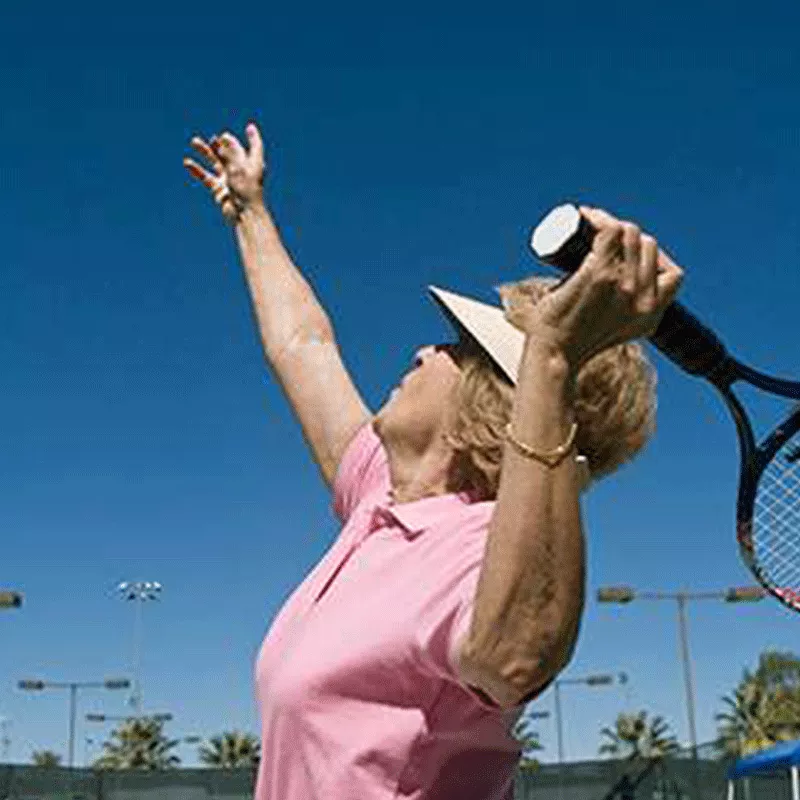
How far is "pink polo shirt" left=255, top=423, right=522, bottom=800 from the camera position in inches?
73.7

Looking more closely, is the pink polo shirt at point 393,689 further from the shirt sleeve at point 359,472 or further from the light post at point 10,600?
the light post at point 10,600

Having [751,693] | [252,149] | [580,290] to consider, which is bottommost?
[580,290]

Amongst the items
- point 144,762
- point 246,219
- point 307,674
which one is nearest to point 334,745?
point 307,674

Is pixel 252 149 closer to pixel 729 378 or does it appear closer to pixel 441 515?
pixel 729 378

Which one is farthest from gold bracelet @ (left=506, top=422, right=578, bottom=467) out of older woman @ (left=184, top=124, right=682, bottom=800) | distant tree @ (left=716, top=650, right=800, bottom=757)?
distant tree @ (left=716, top=650, right=800, bottom=757)

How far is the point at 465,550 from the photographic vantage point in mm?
1913

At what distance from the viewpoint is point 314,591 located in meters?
2.26

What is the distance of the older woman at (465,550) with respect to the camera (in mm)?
1597

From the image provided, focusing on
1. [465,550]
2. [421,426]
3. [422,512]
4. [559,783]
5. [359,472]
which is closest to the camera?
[465,550]

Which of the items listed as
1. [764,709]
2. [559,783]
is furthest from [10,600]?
[764,709]

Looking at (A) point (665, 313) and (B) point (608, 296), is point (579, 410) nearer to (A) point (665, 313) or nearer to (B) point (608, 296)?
(A) point (665, 313)

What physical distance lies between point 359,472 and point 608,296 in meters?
1.30

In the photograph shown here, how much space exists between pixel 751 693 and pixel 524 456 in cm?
7628

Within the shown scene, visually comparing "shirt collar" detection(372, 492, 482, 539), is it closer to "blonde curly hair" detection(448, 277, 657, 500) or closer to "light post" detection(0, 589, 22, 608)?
"blonde curly hair" detection(448, 277, 657, 500)
